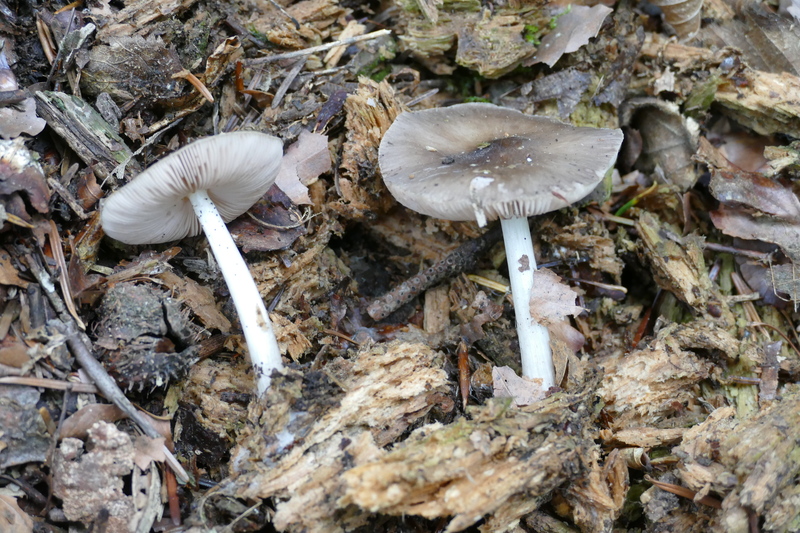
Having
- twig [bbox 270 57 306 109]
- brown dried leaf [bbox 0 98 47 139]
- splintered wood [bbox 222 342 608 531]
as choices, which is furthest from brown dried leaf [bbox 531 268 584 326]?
brown dried leaf [bbox 0 98 47 139]

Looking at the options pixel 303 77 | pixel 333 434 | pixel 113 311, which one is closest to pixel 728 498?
pixel 333 434

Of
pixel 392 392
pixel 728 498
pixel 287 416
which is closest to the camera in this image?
pixel 728 498

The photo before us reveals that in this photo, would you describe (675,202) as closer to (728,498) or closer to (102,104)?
(728,498)

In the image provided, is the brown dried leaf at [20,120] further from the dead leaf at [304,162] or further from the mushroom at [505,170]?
the mushroom at [505,170]

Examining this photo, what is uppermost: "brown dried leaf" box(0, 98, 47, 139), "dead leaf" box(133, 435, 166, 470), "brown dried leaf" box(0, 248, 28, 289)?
"brown dried leaf" box(0, 98, 47, 139)

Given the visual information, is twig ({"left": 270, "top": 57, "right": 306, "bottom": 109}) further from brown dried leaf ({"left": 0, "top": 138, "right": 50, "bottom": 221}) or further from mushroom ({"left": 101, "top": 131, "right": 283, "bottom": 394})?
brown dried leaf ({"left": 0, "top": 138, "right": 50, "bottom": 221})

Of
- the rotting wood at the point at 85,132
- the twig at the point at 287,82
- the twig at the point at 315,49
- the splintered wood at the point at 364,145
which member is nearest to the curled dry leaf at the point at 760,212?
the splintered wood at the point at 364,145

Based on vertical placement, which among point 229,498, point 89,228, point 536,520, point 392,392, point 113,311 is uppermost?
point 89,228
